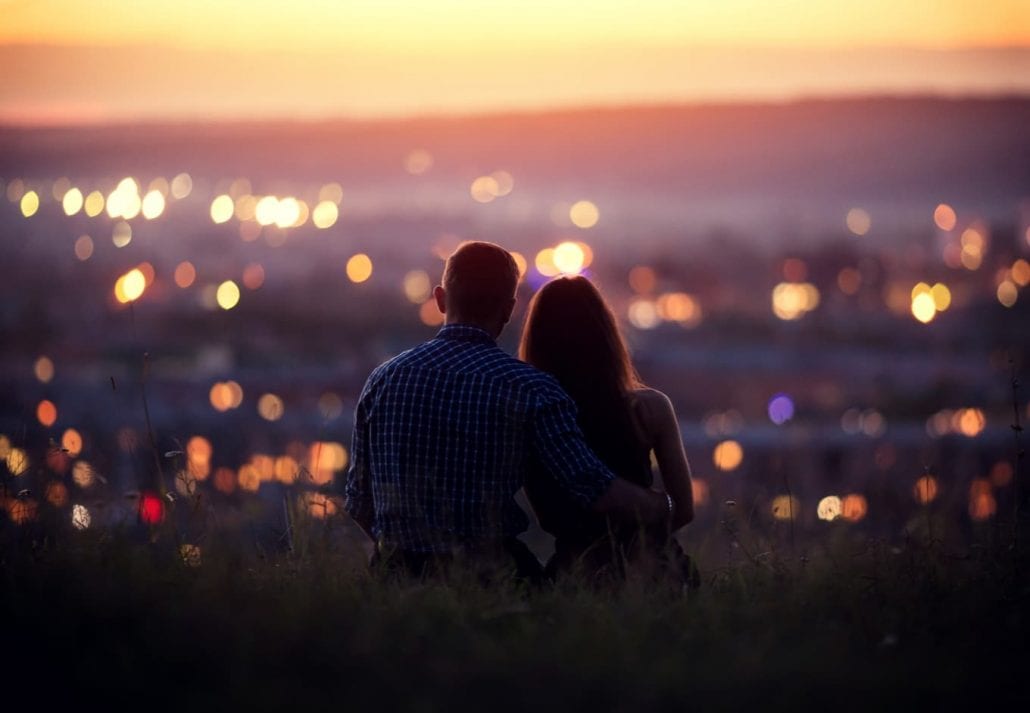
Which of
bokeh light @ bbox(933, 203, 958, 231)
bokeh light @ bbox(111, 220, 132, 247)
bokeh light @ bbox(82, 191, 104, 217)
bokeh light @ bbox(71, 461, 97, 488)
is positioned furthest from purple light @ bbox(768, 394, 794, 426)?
bokeh light @ bbox(71, 461, 97, 488)

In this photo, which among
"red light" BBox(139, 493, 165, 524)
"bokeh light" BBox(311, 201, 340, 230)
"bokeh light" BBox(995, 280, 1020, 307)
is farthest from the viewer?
"bokeh light" BBox(995, 280, 1020, 307)

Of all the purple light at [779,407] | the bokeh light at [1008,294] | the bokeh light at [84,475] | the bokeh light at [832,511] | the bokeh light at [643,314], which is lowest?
the purple light at [779,407]

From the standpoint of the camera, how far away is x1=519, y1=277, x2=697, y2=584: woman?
494 cm

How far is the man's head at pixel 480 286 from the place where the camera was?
4875 mm

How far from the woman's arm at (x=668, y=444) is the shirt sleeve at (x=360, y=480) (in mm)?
898

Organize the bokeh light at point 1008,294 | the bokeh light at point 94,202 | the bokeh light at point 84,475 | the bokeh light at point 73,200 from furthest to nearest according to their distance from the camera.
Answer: the bokeh light at point 1008,294 → the bokeh light at point 94,202 → the bokeh light at point 73,200 → the bokeh light at point 84,475

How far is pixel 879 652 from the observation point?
13.4 feet

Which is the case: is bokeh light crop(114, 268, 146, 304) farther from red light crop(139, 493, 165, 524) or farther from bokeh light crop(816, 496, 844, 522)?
bokeh light crop(816, 496, 844, 522)

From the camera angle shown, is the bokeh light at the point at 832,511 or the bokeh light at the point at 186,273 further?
the bokeh light at the point at 186,273

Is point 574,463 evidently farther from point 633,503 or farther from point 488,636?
point 488,636

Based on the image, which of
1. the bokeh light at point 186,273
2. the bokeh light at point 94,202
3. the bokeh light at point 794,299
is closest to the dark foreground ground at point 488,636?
the bokeh light at point 94,202

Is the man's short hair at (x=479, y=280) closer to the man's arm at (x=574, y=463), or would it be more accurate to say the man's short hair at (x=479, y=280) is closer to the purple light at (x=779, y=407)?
the man's arm at (x=574, y=463)

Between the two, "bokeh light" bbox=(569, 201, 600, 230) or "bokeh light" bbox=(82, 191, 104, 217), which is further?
"bokeh light" bbox=(569, 201, 600, 230)

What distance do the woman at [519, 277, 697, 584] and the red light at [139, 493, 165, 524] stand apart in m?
1.38
